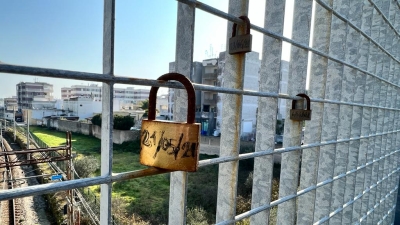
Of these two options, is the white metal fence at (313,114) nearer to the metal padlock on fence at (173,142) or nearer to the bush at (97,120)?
the metal padlock on fence at (173,142)

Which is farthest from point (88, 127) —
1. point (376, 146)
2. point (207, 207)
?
point (376, 146)

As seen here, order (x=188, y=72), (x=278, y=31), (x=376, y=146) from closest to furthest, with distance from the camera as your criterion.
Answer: (x=188, y=72), (x=278, y=31), (x=376, y=146)

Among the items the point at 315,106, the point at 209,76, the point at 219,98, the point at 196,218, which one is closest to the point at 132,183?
the point at 196,218

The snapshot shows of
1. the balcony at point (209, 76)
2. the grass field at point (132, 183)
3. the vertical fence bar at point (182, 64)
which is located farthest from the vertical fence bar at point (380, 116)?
the balcony at point (209, 76)

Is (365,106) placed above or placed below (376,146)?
above

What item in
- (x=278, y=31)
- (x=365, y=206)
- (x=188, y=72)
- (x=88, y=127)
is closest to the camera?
(x=188, y=72)

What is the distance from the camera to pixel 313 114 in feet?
5.18

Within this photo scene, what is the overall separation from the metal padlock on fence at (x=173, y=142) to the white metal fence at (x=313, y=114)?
0.32 ft

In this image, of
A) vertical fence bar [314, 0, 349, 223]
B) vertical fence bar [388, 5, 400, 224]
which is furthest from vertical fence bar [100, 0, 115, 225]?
vertical fence bar [388, 5, 400, 224]

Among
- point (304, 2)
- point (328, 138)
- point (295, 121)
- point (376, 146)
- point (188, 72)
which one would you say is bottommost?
point (376, 146)

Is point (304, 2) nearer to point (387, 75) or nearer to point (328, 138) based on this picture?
point (328, 138)

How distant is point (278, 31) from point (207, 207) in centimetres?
808

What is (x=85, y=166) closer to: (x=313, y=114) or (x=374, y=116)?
(x=374, y=116)

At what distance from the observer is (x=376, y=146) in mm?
2693
